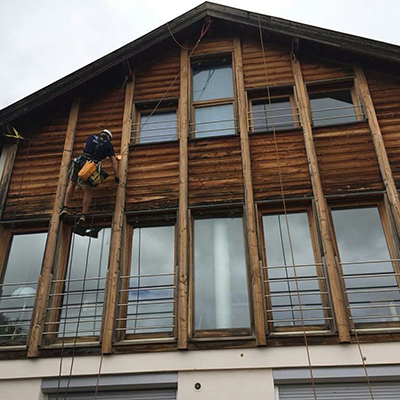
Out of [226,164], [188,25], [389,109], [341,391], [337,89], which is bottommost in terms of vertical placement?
[341,391]

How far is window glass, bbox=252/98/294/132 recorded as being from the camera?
8.34 meters

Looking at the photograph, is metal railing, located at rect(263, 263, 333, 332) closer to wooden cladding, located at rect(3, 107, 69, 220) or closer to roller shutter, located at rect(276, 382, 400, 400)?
roller shutter, located at rect(276, 382, 400, 400)

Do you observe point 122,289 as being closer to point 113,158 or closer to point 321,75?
point 113,158

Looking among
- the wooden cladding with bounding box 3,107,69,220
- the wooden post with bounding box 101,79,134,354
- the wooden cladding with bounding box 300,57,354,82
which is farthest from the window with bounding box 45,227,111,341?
the wooden cladding with bounding box 300,57,354,82

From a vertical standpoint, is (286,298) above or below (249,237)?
below

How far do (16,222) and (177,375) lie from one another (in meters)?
4.15

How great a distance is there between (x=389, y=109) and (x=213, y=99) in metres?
3.44

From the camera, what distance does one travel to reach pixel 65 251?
7590 mm

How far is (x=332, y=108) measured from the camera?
8445 millimetres

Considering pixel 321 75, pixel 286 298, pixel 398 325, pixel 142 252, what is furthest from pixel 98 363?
pixel 321 75

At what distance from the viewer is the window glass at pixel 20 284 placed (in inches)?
276

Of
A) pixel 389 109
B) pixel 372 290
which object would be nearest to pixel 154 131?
pixel 389 109

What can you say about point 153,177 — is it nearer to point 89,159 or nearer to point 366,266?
point 89,159

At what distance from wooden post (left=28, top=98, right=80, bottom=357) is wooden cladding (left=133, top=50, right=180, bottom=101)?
1.48 meters
